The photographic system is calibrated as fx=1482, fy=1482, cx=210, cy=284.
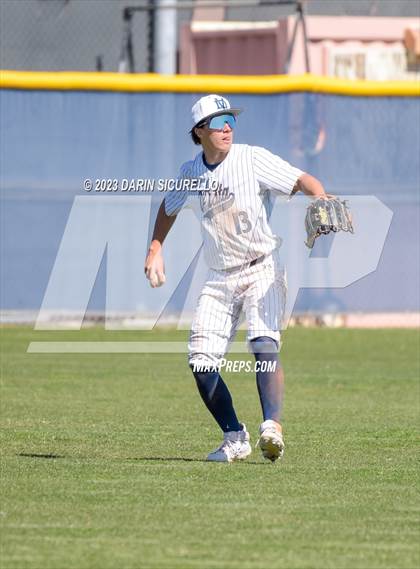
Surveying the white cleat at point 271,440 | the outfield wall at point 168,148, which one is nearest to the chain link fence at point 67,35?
the outfield wall at point 168,148

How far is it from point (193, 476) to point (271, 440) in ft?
1.46

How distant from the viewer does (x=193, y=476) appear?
22.7 feet

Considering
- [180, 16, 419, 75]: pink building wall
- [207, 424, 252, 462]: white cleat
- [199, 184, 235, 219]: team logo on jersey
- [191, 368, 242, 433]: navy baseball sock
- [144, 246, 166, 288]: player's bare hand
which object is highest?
[199, 184, 235, 219]: team logo on jersey

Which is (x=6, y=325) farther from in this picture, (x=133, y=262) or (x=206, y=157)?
(x=206, y=157)

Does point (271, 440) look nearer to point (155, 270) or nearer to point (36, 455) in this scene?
point (155, 270)

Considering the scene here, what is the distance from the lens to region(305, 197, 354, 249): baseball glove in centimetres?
754

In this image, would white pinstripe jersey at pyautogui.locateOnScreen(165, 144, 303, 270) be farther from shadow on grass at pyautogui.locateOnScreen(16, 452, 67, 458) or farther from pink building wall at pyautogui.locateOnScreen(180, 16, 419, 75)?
pink building wall at pyautogui.locateOnScreen(180, 16, 419, 75)

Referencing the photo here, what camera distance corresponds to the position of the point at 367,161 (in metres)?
16.1

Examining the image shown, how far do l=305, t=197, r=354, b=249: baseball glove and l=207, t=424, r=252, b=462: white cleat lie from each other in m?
1.05

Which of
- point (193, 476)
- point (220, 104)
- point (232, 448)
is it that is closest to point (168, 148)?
point (220, 104)

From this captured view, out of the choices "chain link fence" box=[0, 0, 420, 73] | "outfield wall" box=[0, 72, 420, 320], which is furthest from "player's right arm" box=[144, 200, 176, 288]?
"chain link fence" box=[0, 0, 420, 73]

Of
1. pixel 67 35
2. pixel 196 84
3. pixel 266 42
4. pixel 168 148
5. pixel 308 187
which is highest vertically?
pixel 308 187

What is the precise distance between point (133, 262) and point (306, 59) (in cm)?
341

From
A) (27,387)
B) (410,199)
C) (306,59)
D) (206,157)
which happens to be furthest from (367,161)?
(206,157)
